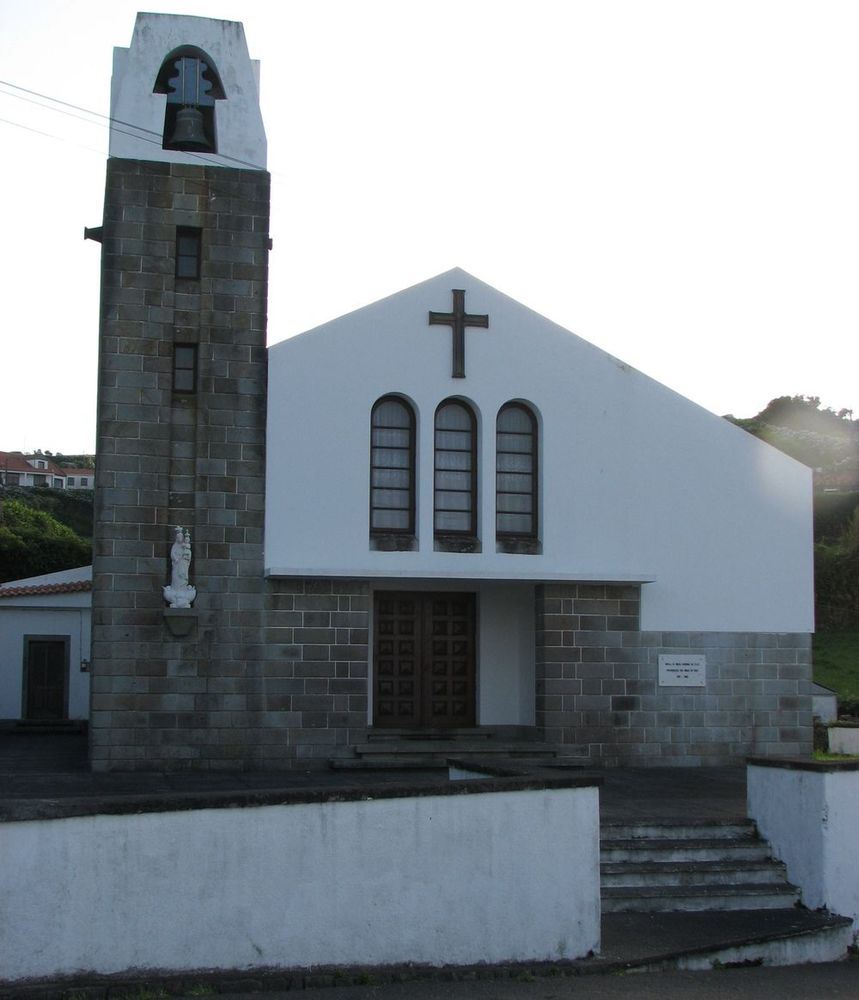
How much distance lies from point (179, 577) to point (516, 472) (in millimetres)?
4835

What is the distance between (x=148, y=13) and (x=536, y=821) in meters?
13.3

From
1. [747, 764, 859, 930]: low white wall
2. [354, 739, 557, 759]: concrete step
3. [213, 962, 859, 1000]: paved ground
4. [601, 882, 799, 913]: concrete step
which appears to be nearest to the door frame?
[354, 739, 557, 759]: concrete step

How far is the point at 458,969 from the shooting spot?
9062 millimetres

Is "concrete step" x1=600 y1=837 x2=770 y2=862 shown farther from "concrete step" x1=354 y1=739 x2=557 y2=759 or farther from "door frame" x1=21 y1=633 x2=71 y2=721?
"door frame" x1=21 y1=633 x2=71 y2=721

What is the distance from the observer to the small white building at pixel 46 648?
26.4m

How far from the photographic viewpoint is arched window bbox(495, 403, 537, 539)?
18.3m

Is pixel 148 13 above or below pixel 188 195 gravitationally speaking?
above

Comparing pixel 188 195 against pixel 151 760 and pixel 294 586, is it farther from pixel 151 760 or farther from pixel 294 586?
pixel 151 760

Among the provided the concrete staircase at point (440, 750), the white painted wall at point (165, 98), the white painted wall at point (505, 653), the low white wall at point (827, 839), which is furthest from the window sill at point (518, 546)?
the low white wall at point (827, 839)

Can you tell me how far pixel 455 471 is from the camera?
719 inches

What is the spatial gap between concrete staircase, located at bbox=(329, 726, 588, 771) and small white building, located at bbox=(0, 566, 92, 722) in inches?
413

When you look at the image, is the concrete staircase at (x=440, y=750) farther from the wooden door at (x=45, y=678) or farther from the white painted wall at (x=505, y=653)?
→ the wooden door at (x=45, y=678)

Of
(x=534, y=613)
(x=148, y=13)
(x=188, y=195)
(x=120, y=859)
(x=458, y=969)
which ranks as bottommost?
(x=458, y=969)

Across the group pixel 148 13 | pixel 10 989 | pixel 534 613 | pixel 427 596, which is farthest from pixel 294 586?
pixel 10 989
